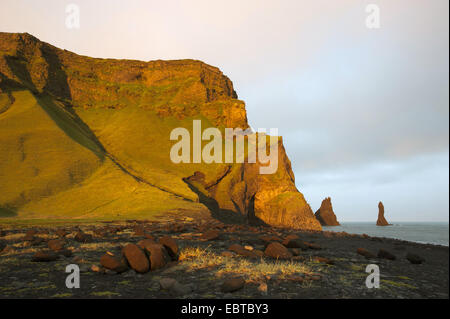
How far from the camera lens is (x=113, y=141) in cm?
5631

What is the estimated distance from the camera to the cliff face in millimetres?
34344

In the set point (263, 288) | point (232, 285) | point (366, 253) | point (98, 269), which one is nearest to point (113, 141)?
point (98, 269)

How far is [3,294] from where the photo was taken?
4.20 metres

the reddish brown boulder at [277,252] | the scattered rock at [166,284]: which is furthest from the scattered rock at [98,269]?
the reddish brown boulder at [277,252]

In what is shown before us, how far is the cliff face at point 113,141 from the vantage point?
34.3 metres

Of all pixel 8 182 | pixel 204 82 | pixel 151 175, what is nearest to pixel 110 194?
pixel 151 175

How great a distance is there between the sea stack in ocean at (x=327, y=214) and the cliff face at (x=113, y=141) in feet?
271

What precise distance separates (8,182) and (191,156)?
31.6 metres

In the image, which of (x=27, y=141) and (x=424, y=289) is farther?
(x=27, y=141)

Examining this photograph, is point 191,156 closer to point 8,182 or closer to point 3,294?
point 8,182

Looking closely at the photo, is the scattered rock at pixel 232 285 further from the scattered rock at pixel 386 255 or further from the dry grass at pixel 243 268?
the scattered rock at pixel 386 255

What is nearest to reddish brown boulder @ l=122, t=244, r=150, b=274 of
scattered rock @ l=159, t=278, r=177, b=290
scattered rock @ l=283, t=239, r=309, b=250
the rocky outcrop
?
scattered rock @ l=159, t=278, r=177, b=290

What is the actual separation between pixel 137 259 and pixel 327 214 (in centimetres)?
13997
